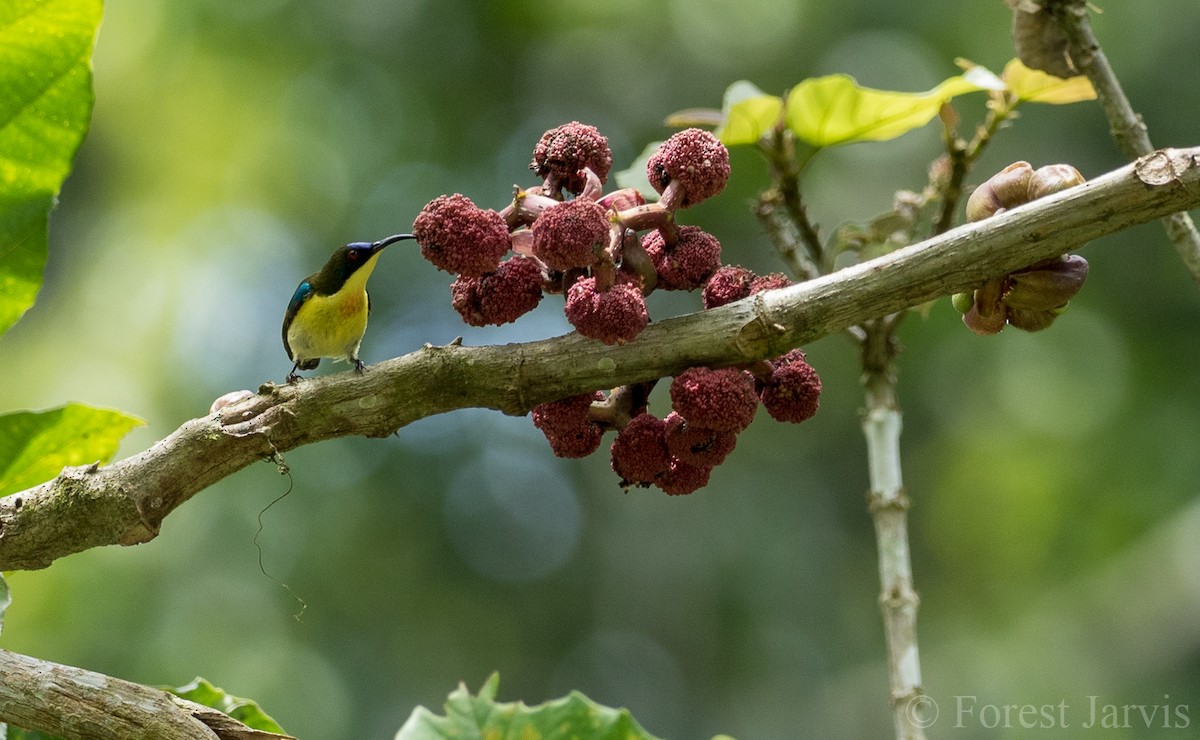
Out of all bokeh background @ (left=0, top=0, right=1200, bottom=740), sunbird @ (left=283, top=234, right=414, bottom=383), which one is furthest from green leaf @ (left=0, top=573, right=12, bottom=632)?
bokeh background @ (left=0, top=0, right=1200, bottom=740)

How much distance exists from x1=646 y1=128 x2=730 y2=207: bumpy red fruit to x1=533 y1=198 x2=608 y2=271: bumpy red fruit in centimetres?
17

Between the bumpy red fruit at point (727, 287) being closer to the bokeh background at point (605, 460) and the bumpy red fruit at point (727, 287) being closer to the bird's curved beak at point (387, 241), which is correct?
the bird's curved beak at point (387, 241)

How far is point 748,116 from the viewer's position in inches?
99.3

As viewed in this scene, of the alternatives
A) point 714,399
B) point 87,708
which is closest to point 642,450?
point 714,399

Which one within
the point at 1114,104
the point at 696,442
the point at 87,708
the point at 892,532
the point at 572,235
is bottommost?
the point at 87,708

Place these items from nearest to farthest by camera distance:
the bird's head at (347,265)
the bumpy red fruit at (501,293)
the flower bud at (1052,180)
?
the flower bud at (1052,180), the bumpy red fruit at (501,293), the bird's head at (347,265)

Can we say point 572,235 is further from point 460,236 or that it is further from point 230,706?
point 230,706

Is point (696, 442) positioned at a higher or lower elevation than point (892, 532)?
lower

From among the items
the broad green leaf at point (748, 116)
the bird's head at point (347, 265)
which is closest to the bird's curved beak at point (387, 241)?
the bird's head at point (347, 265)

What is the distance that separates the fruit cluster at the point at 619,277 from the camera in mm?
1580

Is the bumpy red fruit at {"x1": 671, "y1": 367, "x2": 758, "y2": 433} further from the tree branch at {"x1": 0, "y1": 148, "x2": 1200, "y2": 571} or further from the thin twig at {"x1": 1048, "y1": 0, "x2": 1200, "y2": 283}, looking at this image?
the thin twig at {"x1": 1048, "y1": 0, "x2": 1200, "y2": 283}

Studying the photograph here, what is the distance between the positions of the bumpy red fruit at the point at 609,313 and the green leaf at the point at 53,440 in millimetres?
948

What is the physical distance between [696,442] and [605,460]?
37.9ft

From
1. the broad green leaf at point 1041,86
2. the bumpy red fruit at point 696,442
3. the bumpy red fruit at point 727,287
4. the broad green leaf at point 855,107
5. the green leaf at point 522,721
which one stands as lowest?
the green leaf at point 522,721
